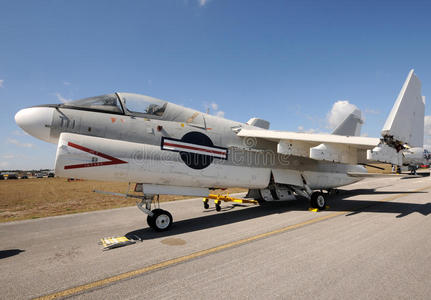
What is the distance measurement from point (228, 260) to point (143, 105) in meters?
4.92

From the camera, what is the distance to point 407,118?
8.77 metres

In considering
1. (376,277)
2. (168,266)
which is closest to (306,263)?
(376,277)

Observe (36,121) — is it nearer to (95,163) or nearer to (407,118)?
(95,163)

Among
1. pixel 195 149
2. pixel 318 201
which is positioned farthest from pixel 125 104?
pixel 318 201

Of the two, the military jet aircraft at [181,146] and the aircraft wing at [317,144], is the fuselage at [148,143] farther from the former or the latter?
the aircraft wing at [317,144]

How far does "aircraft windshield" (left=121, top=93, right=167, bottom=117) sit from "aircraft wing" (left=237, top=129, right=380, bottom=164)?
2.96 m

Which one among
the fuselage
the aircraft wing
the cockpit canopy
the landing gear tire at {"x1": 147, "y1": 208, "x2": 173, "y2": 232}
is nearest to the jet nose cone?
the fuselage

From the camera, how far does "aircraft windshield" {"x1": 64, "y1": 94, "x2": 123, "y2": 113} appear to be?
6.15m

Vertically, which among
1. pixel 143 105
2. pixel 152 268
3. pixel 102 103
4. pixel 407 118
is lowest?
pixel 152 268

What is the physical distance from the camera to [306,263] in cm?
396

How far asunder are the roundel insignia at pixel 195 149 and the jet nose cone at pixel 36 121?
2853 mm

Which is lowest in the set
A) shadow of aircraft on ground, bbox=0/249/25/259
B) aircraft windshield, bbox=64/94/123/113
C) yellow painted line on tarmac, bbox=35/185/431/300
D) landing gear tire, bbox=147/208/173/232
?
shadow of aircraft on ground, bbox=0/249/25/259

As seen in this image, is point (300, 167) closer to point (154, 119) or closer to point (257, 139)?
point (257, 139)

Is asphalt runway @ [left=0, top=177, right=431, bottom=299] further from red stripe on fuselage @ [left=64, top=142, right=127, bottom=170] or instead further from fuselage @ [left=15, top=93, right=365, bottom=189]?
red stripe on fuselage @ [left=64, top=142, right=127, bottom=170]
